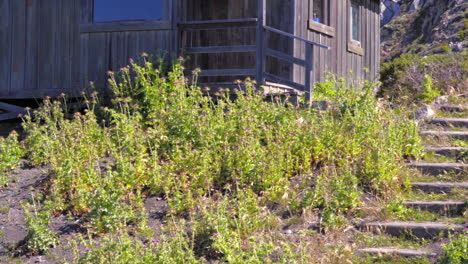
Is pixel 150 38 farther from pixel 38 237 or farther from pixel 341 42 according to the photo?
pixel 38 237

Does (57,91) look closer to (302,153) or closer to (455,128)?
(302,153)

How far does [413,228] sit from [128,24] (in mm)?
6678

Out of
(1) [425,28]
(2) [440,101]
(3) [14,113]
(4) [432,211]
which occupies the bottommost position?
(4) [432,211]

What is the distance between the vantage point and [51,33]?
37.9ft

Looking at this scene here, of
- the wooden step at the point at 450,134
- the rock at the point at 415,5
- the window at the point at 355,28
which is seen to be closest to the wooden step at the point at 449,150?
the wooden step at the point at 450,134

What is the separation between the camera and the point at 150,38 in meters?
10.8

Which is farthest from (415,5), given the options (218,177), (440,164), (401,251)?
(401,251)

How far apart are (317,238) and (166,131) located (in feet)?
8.81

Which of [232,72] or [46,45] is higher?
[46,45]

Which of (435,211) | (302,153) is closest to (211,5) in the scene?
(302,153)

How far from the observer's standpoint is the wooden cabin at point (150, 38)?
10.7 m

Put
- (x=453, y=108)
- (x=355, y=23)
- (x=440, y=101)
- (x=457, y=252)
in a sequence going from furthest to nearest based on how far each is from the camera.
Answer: (x=355, y=23) < (x=440, y=101) < (x=453, y=108) < (x=457, y=252)

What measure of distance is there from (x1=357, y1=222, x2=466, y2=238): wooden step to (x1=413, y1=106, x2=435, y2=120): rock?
3.41 meters

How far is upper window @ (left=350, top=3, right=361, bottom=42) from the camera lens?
13.7 metres
